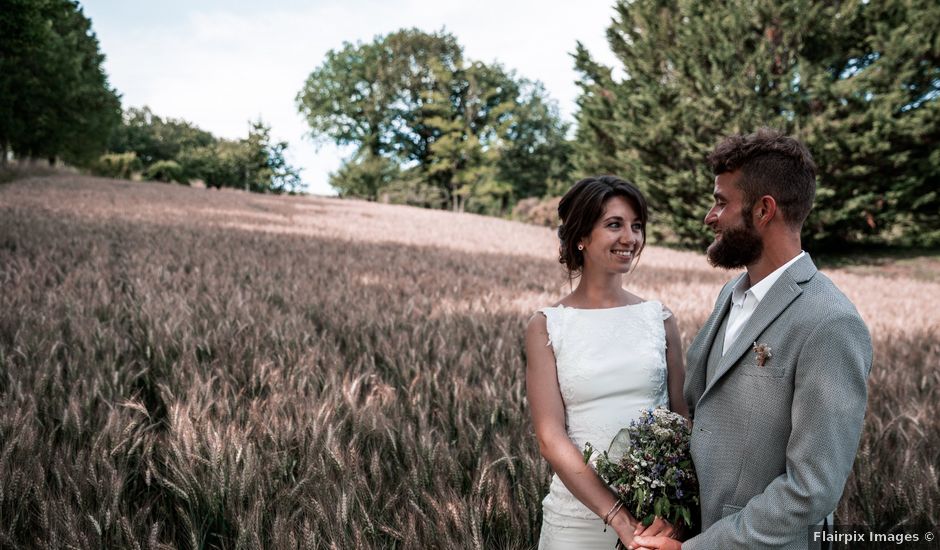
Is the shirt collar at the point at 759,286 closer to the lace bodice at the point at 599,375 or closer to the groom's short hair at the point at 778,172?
the groom's short hair at the point at 778,172

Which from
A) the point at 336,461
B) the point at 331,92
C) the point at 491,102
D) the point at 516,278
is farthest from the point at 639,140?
the point at 331,92

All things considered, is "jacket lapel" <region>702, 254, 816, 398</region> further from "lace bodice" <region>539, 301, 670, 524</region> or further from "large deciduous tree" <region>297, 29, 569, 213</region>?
"large deciduous tree" <region>297, 29, 569, 213</region>

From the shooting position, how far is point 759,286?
1463mm

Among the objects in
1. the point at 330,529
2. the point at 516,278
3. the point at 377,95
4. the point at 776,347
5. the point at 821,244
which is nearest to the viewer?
the point at 776,347

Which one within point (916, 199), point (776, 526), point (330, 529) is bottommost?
point (330, 529)

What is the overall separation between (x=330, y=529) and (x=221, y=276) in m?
4.88

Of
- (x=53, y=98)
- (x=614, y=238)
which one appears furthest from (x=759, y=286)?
(x=53, y=98)

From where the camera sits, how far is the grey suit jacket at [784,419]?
119 centimetres

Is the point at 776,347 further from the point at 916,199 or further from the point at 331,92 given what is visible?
the point at 331,92

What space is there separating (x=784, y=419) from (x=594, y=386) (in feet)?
1.87

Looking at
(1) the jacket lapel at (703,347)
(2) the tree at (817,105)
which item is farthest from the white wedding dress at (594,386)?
(2) the tree at (817,105)

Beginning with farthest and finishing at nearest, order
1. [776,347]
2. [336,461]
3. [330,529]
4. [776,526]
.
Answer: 1. [336,461]
2. [330,529]
3. [776,347]
4. [776,526]

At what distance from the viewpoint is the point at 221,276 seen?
6.04 meters

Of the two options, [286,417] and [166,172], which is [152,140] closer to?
[166,172]
